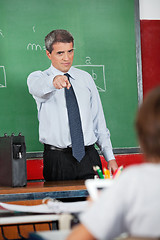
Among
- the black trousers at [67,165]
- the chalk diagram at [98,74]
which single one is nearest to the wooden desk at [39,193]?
the black trousers at [67,165]

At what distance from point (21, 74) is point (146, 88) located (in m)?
1.15

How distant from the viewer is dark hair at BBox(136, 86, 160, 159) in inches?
36.4

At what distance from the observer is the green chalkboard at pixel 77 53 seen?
3.57m

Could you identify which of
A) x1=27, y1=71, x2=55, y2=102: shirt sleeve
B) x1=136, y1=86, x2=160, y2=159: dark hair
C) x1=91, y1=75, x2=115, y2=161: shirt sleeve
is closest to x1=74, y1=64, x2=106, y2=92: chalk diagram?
x1=91, y1=75, x2=115, y2=161: shirt sleeve

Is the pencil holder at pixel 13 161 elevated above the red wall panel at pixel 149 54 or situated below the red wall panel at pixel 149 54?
below

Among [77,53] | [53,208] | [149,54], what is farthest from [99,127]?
[53,208]

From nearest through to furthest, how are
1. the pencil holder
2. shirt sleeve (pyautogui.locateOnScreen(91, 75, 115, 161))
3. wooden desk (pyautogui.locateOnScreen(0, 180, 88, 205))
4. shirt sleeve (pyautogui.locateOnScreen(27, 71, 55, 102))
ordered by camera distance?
wooden desk (pyautogui.locateOnScreen(0, 180, 88, 205)) → the pencil holder → shirt sleeve (pyautogui.locateOnScreen(27, 71, 55, 102)) → shirt sleeve (pyautogui.locateOnScreen(91, 75, 115, 161))

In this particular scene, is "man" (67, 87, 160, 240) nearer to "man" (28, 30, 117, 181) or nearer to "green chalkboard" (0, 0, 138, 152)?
"man" (28, 30, 117, 181)

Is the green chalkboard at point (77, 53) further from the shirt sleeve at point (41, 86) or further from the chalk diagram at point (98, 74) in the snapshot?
the shirt sleeve at point (41, 86)

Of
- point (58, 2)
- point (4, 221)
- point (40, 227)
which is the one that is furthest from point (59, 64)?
point (4, 221)

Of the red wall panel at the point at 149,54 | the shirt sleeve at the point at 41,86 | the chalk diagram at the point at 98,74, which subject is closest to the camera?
the shirt sleeve at the point at 41,86

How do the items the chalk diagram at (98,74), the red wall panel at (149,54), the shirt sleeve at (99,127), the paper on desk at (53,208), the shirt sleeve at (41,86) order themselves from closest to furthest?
the paper on desk at (53,208), the shirt sleeve at (41,86), the shirt sleeve at (99,127), the chalk diagram at (98,74), the red wall panel at (149,54)

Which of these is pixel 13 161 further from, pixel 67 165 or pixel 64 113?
pixel 64 113

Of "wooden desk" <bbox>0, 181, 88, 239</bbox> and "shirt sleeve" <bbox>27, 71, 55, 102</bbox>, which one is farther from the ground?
"shirt sleeve" <bbox>27, 71, 55, 102</bbox>
